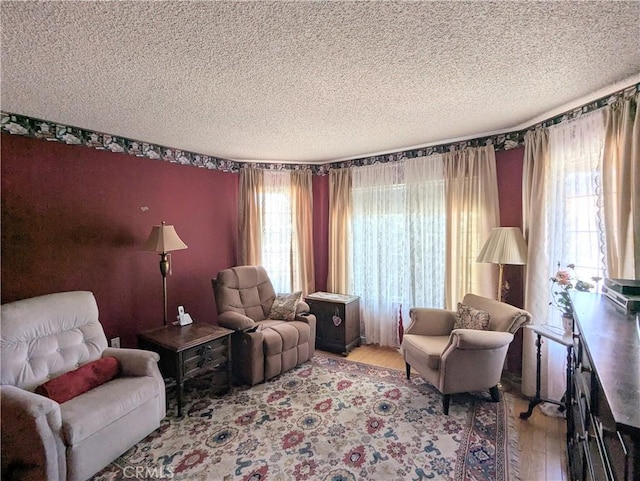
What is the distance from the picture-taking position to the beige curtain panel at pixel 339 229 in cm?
416

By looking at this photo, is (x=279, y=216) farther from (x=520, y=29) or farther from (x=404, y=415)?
(x=520, y=29)

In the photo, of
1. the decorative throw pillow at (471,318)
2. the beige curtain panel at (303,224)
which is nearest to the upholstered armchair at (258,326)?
the beige curtain panel at (303,224)

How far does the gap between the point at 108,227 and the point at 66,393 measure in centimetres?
156

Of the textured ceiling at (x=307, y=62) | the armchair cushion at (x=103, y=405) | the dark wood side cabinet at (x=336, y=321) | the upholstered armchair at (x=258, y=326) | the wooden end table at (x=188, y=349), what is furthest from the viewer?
the dark wood side cabinet at (x=336, y=321)

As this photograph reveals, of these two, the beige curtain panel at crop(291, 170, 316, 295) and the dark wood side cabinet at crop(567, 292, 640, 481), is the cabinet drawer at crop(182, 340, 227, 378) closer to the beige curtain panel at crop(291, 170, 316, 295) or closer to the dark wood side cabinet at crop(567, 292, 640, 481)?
the beige curtain panel at crop(291, 170, 316, 295)

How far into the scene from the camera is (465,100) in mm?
2271

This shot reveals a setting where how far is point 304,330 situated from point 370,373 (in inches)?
32.6

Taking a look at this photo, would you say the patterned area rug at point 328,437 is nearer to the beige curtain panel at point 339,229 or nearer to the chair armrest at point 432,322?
the chair armrest at point 432,322

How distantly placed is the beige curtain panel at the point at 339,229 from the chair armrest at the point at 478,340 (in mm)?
1948

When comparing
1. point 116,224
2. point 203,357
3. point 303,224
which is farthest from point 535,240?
point 116,224

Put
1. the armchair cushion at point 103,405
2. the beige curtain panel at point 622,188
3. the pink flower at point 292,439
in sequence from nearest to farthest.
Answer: the armchair cushion at point 103,405
the beige curtain panel at point 622,188
the pink flower at point 292,439

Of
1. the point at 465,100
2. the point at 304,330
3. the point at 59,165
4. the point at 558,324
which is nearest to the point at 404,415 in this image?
the point at 304,330

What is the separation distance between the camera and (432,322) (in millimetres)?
2982

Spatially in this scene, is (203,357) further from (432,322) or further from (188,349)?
(432,322)
